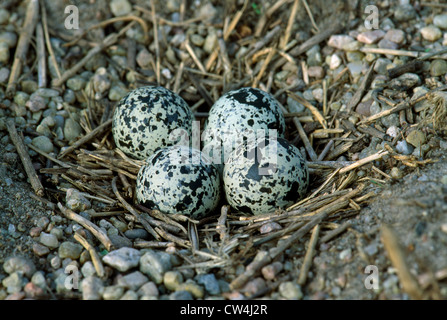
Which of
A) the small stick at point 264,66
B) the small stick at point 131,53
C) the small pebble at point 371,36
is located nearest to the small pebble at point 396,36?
the small pebble at point 371,36

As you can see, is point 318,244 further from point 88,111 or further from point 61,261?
point 88,111

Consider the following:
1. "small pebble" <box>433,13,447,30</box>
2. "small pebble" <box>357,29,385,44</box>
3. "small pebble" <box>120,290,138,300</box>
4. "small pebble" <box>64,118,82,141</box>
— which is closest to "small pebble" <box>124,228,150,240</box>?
"small pebble" <box>120,290,138,300</box>

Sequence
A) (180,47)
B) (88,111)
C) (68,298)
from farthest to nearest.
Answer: (180,47) → (88,111) → (68,298)

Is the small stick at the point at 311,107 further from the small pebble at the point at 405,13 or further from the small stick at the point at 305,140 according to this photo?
the small pebble at the point at 405,13

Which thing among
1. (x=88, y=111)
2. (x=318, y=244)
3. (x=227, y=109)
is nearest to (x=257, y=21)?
(x=227, y=109)

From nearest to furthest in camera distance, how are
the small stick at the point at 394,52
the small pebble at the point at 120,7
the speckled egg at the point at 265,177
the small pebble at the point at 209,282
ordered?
1. the small pebble at the point at 209,282
2. the speckled egg at the point at 265,177
3. the small stick at the point at 394,52
4. the small pebble at the point at 120,7

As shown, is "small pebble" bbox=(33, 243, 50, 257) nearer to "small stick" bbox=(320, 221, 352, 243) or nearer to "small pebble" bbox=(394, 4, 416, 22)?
"small stick" bbox=(320, 221, 352, 243)
